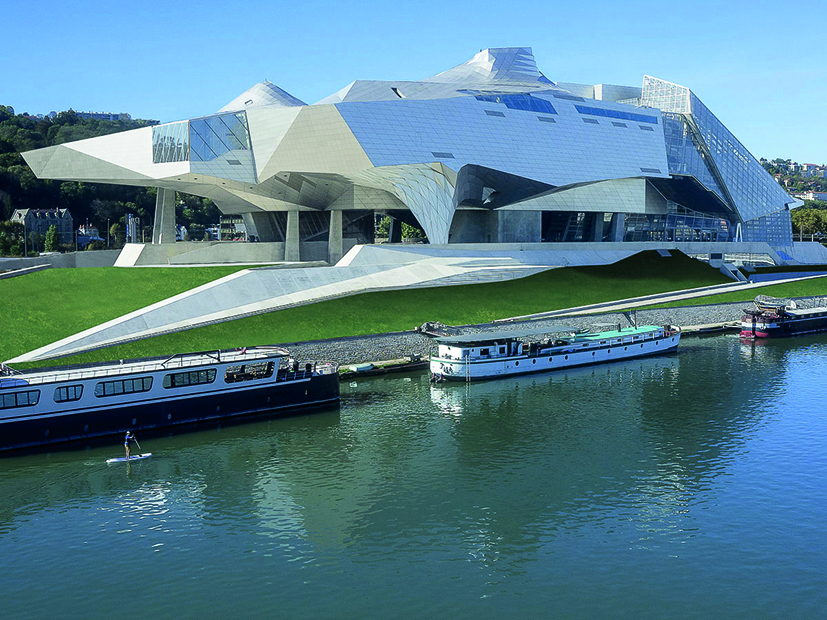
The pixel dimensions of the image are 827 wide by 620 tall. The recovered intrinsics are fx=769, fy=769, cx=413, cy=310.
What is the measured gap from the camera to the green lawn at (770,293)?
231ft

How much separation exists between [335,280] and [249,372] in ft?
64.8

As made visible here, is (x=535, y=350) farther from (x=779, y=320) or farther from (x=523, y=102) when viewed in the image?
(x=523, y=102)

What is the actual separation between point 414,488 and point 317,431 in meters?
9.65

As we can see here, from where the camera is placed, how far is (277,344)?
1905 inches

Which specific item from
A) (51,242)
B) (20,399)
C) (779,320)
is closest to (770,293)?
(779,320)

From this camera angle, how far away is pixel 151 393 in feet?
123

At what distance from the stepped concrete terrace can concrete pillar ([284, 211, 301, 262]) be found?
50.2 ft

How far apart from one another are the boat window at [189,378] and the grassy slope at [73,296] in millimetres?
12322

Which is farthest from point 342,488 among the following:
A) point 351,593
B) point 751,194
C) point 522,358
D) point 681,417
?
point 751,194

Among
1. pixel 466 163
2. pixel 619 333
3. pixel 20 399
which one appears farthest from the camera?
pixel 466 163

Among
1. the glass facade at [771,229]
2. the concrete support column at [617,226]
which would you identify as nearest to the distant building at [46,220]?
the concrete support column at [617,226]

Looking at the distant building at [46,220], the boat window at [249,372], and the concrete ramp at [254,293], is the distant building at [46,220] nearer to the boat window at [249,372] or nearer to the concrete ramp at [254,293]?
the concrete ramp at [254,293]

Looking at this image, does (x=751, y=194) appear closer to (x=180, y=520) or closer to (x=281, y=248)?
(x=281, y=248)

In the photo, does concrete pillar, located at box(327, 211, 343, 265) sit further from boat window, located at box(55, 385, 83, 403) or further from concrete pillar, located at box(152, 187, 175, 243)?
boat window, located at box(55, 385, 83, 403)
